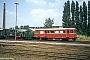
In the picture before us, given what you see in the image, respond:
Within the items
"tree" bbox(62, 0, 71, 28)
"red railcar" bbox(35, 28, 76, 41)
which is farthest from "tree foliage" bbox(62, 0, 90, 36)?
"red railcar" bbox(35, 28, 76, 41)

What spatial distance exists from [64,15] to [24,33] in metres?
33.7

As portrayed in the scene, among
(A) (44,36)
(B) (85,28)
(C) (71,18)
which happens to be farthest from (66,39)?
(C) (71,18)

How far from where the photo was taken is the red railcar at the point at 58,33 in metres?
32.2

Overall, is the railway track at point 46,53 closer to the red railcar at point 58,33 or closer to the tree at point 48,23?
the red railcar at point 58,33

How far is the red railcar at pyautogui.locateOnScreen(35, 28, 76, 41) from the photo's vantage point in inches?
1268

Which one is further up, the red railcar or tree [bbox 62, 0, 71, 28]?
tree [bbox 62, 0, 71, 28]

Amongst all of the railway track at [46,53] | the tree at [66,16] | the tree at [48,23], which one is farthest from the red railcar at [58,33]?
the tree at [48,23]

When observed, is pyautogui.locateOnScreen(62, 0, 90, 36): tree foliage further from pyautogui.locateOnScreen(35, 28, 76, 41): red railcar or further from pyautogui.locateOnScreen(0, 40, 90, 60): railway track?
pyautogui.locateOnScreen(0, 40, 90, 60): railway track

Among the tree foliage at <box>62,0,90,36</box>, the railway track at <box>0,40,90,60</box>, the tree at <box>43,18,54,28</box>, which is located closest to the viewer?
the railway track at <box>0,40,90,60</box>

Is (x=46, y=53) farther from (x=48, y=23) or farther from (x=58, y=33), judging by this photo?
(x=48, y=23)

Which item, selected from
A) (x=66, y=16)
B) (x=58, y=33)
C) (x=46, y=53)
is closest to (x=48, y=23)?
(x=66, y=16)

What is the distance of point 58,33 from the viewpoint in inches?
1315

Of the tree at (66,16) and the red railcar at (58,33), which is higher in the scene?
the tree at (66,16)

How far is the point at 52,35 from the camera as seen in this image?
34.2 m
